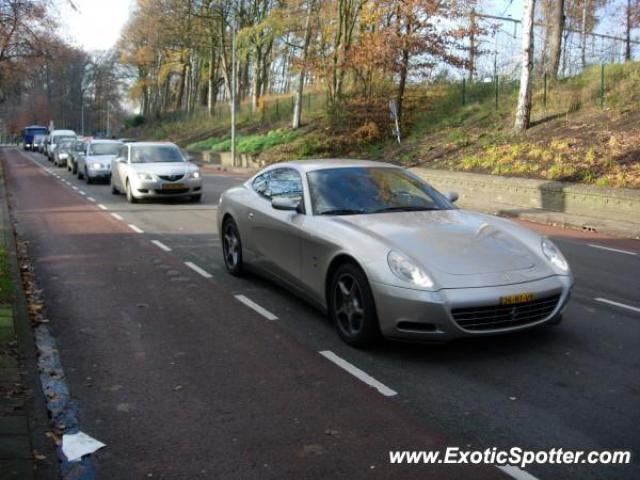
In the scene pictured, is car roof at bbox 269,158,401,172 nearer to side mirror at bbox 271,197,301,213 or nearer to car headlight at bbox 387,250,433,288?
side mirror at bbox 271,197,301,213

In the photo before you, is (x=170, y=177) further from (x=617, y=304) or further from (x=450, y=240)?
(x=450, y=240)

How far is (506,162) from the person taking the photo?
1877 cm

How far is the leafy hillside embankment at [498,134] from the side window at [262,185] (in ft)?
32.1

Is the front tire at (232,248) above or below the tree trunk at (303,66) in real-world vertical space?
below

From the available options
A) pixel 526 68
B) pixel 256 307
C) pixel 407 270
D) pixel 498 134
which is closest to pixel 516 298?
pixel 407 270

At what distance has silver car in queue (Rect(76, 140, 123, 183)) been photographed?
22756mm

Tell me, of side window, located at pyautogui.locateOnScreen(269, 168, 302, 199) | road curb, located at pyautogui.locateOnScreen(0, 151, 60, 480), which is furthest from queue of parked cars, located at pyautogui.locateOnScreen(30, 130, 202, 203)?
side window, located at pyautogui.locateOnScreen(269, 168, 302, 199)

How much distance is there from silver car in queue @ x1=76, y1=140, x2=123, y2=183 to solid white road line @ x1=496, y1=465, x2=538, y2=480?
21012 millimetres

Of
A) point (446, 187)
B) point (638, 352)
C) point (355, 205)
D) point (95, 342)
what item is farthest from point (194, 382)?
point (446, 187)

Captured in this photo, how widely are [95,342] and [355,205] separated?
102 inches

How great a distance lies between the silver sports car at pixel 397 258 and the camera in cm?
498

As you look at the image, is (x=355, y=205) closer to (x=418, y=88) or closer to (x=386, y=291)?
(x=386, y=291)

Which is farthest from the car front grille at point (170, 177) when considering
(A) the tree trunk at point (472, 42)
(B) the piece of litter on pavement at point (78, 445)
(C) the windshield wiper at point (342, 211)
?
(A) the tree trunk at point (472, 42)

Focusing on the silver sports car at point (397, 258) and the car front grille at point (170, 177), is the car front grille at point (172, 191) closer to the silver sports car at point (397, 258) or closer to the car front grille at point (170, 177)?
the car front grille at point (170, 177)
